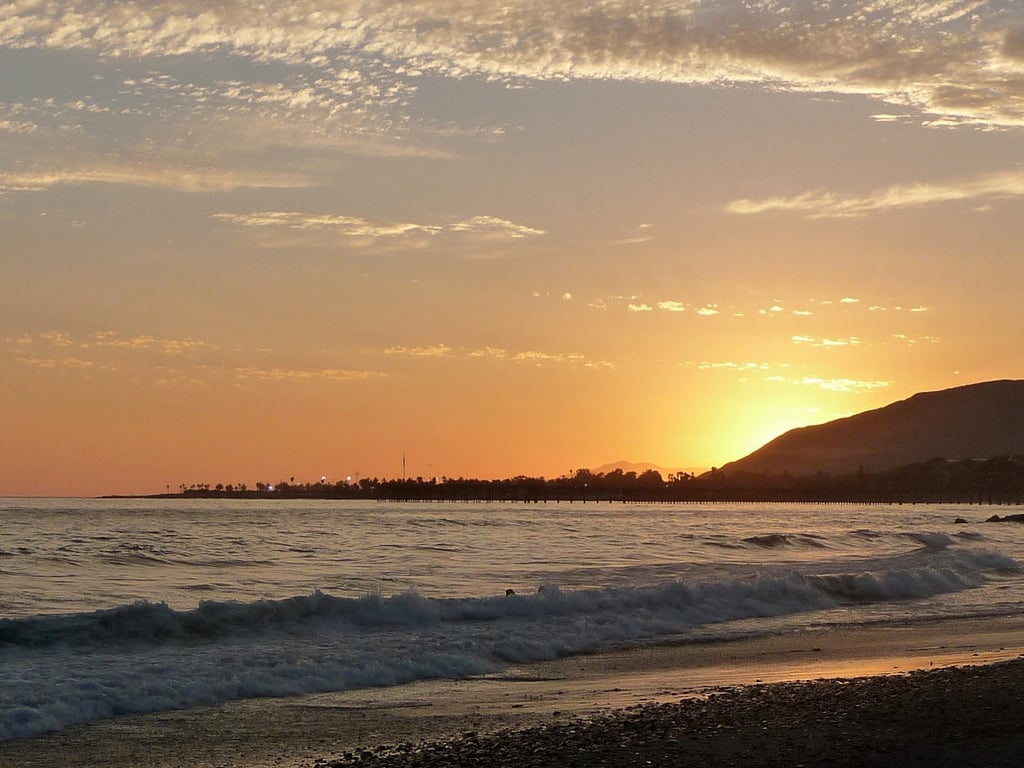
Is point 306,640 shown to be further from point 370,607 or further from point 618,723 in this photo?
point 618,723

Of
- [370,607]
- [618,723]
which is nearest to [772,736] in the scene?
[618,723]

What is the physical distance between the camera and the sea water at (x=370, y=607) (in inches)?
Result: 568

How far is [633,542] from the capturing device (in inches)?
1930

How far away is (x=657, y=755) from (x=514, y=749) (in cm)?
129

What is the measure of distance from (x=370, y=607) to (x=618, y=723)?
33.9ft

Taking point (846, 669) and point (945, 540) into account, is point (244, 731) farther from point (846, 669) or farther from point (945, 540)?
point (945, 540)

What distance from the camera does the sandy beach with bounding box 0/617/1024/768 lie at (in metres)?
9.58

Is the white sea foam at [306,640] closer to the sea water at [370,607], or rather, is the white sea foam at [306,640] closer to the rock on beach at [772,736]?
the sea water at [370,607]

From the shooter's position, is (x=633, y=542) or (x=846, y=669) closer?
(x=846, y=669)

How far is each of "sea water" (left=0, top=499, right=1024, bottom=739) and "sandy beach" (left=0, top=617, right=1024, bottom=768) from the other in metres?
0.98

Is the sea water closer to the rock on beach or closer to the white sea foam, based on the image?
the white sea foam

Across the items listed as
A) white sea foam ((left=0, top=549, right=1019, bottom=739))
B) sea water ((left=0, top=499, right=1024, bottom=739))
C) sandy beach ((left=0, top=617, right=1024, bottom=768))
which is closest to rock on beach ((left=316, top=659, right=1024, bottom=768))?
sandy beach ((left=0, top=617, right=1024, bottom=768))

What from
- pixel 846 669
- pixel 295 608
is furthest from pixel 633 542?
pixel 846 669

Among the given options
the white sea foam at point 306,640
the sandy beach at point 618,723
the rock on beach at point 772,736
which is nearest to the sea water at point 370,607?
the white sea foam at point 306,640
